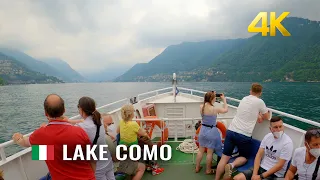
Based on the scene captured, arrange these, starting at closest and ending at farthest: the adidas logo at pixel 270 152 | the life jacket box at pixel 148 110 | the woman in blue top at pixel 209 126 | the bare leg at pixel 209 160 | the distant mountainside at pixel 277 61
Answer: the adidas logo at pixel 270 152 < the woman in blue top at pixel 209 126 < the bare leg at pixel 209 160 < the life jacket box at pixel 148 110 < the distant mountainside at pixel 277 61

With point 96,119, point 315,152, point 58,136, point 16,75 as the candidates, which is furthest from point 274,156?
point 16,75

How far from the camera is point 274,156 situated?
3014mm

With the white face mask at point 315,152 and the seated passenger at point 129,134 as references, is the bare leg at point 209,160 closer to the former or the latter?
the seated passenger at point 129,134

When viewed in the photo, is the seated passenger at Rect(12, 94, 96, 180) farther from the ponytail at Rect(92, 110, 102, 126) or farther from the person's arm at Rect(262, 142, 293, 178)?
the person's arm at Rect(262, 142, 293, 178)

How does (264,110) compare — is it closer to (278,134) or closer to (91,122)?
(278,134)

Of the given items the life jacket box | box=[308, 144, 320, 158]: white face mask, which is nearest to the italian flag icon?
box=[308, 144, 320, 158]: white face mask

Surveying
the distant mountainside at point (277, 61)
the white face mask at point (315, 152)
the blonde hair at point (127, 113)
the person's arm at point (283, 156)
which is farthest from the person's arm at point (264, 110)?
the distant mountainside at point (277, 61)

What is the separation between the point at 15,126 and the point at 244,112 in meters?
26.6

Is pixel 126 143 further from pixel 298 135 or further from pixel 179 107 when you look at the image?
pixel 179 107

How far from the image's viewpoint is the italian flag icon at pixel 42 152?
5.55ft

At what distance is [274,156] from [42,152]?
2.81 m

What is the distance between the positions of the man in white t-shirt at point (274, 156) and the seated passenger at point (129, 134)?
1485mm

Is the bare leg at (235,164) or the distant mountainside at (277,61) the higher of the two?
the distant mountainside at (277,61)

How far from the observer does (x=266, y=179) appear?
2977mm
